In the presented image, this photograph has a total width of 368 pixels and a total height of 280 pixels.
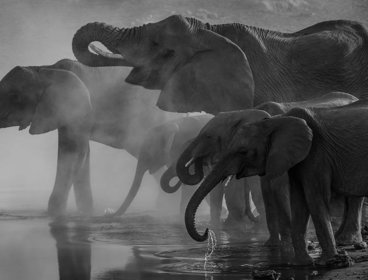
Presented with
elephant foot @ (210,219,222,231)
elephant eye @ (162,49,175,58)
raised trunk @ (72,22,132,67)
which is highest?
raised trunk @ (72,22,132,67)

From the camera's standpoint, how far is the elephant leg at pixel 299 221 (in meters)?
9.92

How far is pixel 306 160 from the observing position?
9.87 meters

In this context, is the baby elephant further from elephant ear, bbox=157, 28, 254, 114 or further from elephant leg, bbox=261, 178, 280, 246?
elephant ear, bbox=157, 28, 254, 114

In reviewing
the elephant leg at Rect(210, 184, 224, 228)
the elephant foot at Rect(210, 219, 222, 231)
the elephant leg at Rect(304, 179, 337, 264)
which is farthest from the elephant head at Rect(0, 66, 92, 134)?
the elephant leg at Rect(304, 179, 337, 264)

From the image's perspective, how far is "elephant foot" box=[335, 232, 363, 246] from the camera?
11364 mm

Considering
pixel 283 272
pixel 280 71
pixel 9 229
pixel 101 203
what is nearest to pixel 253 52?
pixel 280 71

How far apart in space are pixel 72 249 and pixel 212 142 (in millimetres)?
1764

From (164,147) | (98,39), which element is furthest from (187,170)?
(164,147)

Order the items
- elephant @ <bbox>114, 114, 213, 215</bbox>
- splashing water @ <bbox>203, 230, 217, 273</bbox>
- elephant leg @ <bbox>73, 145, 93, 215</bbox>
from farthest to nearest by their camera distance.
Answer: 1. elephant leg @ <bbox>73, 145, 93, 215</bbox>
2. elephant @ <bbox>114, 114, 213, 215</bbox>
3. splashing water @ <bbox>203, 230, 217, 273</bbox>

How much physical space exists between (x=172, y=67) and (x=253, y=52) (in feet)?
3.14

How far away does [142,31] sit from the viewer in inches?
542

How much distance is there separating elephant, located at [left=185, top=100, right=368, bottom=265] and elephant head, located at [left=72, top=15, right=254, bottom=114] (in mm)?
3135

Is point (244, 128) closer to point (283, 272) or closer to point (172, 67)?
point (283, 272)

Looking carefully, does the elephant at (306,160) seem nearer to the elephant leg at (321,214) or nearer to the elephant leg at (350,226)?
the elephant leg at (321,214)
